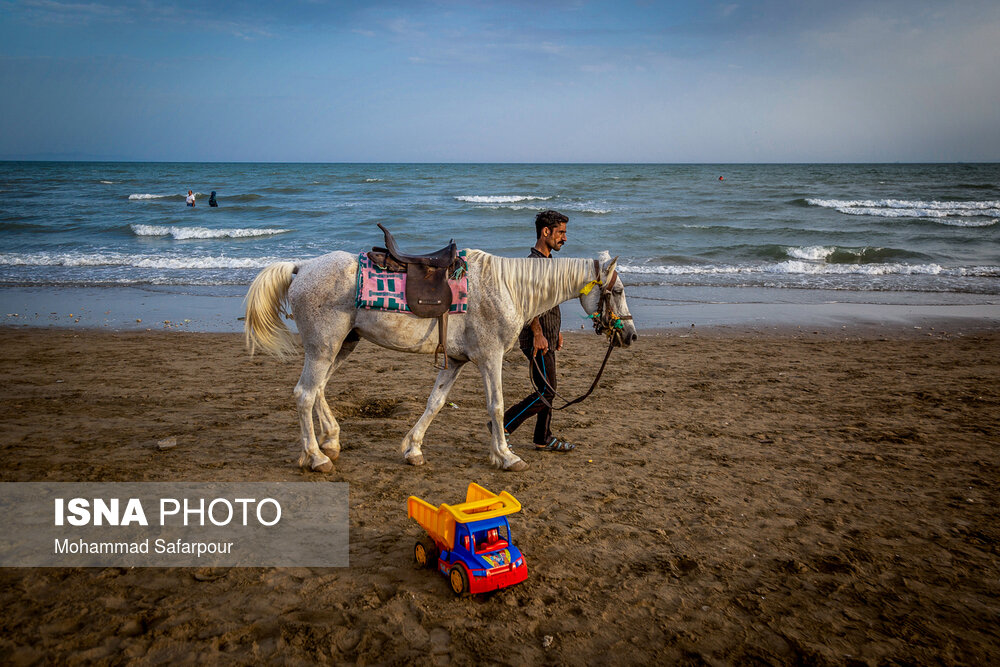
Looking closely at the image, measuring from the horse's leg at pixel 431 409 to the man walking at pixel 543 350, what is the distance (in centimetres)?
62

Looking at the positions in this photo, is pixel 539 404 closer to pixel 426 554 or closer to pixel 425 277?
pixel 425 277

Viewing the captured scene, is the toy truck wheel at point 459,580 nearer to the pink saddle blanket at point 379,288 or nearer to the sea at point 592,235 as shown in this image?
the pink saddle blanket at point 379,288

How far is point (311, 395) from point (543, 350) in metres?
1.93

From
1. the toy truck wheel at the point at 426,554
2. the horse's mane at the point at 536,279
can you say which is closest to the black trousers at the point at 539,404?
the horse's mane at the point at 536,279

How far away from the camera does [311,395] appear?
4.78 meters

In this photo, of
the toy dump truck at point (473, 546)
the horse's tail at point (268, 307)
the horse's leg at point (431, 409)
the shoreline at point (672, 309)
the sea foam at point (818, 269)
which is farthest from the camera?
the sea foam at point (818, 269)

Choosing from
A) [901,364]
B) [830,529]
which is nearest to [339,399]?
[830,529]

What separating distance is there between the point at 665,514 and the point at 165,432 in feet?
14.9

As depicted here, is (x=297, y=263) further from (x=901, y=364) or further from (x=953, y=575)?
(x=901, y=364)

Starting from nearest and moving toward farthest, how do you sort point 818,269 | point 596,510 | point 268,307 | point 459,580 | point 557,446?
point 459,580 → point 596,510 → point 268,307 → point 557,446 → point 818,269

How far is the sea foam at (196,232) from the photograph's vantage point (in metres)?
23.4

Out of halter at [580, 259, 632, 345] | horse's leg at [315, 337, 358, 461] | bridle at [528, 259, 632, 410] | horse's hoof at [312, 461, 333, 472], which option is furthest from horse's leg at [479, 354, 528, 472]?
horse's hoof at [312, 461, 333, 472]

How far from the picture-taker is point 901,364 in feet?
27.0

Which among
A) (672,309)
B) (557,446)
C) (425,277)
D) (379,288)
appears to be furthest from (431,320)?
(672,309)
